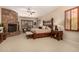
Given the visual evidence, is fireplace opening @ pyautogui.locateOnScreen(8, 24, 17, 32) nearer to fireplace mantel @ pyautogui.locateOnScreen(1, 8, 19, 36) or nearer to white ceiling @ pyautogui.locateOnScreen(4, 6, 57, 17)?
fireplace mantel @ pyautogui.locateOnScreen(1, 8, 19, 36)

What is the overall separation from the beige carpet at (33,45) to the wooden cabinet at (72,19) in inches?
18.4

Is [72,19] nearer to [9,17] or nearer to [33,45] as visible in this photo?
[33,45]

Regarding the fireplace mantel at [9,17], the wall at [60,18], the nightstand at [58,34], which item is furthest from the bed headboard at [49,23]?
the fireplace mantel at [9,17]

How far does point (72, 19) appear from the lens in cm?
214

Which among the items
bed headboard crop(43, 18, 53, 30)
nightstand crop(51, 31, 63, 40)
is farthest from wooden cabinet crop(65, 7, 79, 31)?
bed headboard crop(43, 18, 53, 30)

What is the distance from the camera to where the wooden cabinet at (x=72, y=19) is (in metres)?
2.04

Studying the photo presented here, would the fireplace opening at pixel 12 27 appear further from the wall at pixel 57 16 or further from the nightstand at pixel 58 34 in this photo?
the nightstand at pixel 58 34

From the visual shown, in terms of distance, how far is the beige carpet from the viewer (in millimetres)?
2014
